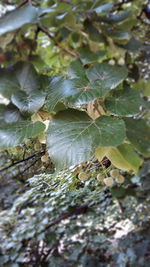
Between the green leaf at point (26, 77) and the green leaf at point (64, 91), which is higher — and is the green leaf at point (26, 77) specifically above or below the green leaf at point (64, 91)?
below

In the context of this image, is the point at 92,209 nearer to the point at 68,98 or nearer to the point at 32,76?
the point at 32,76

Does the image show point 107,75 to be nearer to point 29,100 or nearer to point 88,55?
point 29,100

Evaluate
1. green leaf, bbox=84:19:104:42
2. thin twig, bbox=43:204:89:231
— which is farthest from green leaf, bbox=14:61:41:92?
→ thin twig, bbox=43:204:89:231

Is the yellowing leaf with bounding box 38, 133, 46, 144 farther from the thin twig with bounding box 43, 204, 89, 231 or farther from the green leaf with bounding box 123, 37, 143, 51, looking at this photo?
the thin twig with bounding box 43, 204, 89, 231

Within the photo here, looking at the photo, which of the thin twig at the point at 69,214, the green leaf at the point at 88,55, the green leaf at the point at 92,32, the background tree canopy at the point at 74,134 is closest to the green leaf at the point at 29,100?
Result: the background tree canopy at the point at 74,134

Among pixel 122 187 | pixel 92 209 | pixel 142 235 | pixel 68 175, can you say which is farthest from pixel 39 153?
pixel 142 235

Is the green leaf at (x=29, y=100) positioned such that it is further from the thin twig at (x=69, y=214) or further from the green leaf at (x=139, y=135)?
the thin twig at (x=69, y=214)
